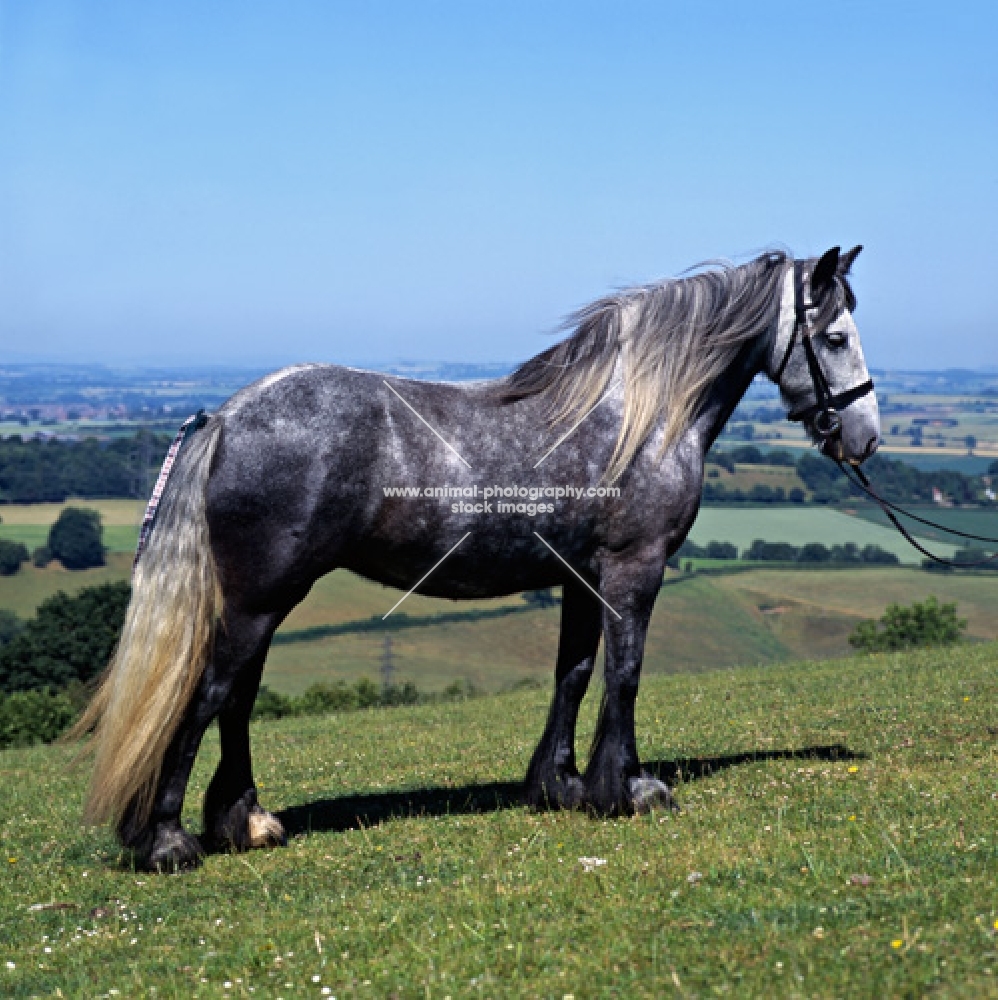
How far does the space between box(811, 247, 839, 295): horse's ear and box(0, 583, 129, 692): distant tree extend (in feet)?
135

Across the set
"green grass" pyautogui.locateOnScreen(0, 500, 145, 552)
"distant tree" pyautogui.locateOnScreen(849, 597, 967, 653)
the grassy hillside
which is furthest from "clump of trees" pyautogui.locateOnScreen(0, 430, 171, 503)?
"distant tree" pyautogui.locateOnScreen(849, 597, 967, 653)

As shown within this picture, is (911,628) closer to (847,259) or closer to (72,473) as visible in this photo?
(847,259)

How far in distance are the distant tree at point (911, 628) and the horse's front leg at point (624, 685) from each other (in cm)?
4432

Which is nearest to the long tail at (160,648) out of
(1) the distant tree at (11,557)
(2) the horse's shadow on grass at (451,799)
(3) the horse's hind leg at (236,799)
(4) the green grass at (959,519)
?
(3) the horse's hind leg at (236,799)

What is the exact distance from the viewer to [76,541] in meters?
91.8

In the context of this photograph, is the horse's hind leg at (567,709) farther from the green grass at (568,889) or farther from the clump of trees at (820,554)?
the clump of trees at (820,554)

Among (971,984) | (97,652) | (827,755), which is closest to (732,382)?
(827,755)

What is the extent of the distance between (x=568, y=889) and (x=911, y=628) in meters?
51.6

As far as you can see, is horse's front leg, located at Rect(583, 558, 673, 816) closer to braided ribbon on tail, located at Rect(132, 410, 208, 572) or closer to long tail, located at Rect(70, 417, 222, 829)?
long tail, located at Rect(70, 417, 222, 829)

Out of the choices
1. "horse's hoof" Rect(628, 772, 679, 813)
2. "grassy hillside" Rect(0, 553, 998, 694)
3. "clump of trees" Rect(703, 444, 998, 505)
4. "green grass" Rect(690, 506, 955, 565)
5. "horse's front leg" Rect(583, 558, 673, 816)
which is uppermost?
"horse's front leg" Rect(583, 558, 673, 816)

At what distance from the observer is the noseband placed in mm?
9023

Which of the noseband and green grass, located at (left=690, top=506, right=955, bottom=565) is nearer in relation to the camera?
the noseband

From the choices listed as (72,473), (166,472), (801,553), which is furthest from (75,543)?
(166,472)

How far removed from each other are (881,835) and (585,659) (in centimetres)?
272
